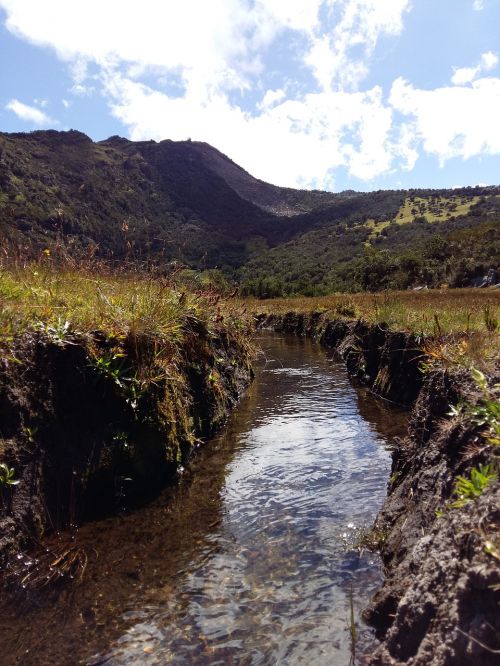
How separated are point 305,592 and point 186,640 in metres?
1.02

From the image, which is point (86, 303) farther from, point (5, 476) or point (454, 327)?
point (454, 327)

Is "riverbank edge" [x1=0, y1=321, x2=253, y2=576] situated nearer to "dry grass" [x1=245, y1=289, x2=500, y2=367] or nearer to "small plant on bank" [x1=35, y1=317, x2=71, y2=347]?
"small plant on bank" [x1=35, y1=317, x2=71, y2=347]

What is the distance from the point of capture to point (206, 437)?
789 centimetres

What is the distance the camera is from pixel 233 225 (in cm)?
16288

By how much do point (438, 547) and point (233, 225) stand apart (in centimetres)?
16438

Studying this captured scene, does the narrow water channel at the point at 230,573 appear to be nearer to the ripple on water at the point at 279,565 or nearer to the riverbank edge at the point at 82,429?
the ripple on water at the point at 279,565

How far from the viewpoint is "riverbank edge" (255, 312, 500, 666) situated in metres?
2.17

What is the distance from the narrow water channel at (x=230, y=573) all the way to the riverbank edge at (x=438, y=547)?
1.39ft

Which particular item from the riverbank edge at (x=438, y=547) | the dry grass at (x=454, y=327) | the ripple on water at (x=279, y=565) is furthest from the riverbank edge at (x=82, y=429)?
the dry grass at (x=454, y=327)

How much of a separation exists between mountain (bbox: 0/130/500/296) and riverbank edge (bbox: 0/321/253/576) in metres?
2.07

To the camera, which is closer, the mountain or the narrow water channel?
the narrow water channel

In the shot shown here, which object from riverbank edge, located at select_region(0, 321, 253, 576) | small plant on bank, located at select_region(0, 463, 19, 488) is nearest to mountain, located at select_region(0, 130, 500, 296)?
riverbank edge, located at select_region(0, 321, 253, 576)

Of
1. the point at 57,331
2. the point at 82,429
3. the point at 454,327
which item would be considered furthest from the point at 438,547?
the point at 454,327

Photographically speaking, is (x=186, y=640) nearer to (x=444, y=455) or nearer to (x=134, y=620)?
(x=134, y=620)
